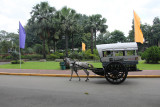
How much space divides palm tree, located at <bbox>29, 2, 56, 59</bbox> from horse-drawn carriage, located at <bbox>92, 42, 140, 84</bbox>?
82.0 feet

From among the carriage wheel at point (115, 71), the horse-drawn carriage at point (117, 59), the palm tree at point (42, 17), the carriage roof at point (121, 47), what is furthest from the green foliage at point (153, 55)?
the palm tree at point (42, 17)

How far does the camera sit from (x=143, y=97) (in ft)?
16.9

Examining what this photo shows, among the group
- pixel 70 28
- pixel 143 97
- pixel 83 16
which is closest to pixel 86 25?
pixel 70 28

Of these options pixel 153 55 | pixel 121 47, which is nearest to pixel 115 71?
pixel 121 47

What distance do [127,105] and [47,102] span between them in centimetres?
251

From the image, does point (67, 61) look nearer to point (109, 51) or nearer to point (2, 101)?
A: point (109, 51)

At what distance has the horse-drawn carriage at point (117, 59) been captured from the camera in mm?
7352

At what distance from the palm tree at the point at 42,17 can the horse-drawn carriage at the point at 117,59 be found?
2499 cm

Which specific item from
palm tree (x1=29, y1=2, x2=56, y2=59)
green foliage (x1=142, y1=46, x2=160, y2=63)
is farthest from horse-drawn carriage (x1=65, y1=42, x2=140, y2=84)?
palm tree (x1=29, y1=2, x2=56, y2=59)

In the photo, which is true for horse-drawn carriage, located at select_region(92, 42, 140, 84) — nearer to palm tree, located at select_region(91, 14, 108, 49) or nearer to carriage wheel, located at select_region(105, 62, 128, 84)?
carriage wheel, located at select_region(105, 62, 128, 84)

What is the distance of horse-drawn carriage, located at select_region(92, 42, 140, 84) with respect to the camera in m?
7.35

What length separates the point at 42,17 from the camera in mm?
31078

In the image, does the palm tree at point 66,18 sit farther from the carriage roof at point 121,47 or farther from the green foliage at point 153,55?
the carriage roof at point 121,47

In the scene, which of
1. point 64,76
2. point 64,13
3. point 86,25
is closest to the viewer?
point 64,76
